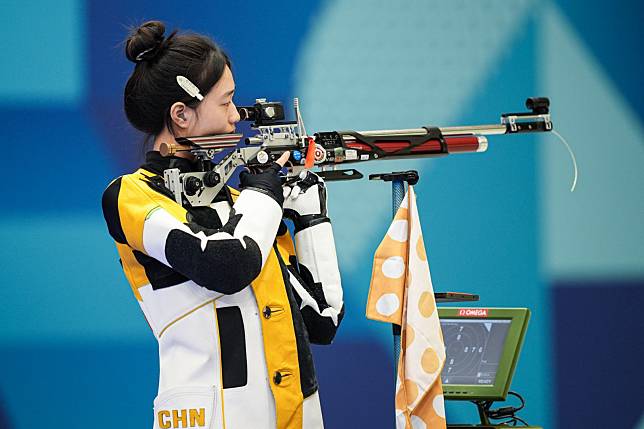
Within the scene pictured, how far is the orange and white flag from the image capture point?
2.15m

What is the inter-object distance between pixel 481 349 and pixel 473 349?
21 millimetres

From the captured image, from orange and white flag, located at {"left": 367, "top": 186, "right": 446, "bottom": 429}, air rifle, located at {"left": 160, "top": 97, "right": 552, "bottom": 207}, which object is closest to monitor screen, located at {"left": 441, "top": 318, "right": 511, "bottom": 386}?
orange and white flag, located at {"left": 367, "top": 186, "right": 446, "bottom": 429}

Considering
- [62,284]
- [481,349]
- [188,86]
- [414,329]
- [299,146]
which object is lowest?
[481,349]

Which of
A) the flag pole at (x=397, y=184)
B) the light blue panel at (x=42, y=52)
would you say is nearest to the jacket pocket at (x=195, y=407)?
the flag pole at (x=397, y=184)

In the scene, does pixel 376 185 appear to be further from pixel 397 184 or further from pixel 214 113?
pixel 214 113

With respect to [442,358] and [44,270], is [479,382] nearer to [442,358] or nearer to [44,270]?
[442,358]

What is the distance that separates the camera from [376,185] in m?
3.36

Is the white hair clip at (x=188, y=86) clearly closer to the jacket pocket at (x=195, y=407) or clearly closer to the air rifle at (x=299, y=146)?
the air rifle at (x=299, y=146)

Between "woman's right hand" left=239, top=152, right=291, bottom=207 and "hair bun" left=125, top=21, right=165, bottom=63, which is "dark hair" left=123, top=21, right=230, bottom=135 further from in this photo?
"woman's right hand" left=239, top=152, right=291, bottom=207

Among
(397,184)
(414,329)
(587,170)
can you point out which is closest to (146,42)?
(397,184)

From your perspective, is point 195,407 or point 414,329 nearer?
point 195,407

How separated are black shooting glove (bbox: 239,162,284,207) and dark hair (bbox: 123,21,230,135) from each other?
20cm

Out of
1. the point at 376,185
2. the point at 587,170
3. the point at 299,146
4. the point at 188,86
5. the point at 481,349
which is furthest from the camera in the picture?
the point at 587,170

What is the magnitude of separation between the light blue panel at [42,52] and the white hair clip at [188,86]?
1.30 meters
